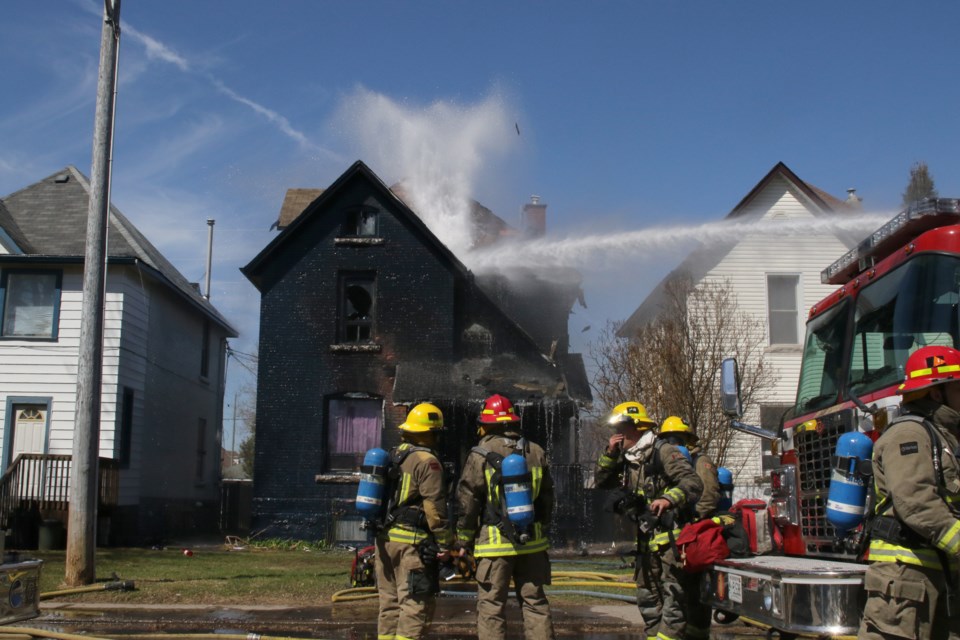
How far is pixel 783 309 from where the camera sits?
20188 mm

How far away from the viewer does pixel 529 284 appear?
21.5 m

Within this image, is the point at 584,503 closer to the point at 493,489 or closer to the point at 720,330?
the point at 720,330

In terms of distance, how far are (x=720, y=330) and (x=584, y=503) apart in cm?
421

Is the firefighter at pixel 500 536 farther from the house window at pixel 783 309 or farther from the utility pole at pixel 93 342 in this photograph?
the house window at pixel 783 309

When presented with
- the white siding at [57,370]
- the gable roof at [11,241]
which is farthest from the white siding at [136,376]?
the gable roof at [11,241]

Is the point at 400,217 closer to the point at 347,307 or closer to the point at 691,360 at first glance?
the point at 347,307

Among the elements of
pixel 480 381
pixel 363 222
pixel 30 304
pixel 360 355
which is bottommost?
pixel 480 381

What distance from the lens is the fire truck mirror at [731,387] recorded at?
6.83 m

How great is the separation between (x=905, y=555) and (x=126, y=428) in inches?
680

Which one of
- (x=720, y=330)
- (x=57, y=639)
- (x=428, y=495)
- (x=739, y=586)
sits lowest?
(x=57, y=639)

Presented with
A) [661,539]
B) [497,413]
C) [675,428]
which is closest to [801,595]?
[661,539]

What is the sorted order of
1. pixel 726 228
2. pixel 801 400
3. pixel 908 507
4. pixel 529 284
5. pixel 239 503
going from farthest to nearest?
pixel 239 503 < pixel 529 284 < pixel 726 228 < pixel 801 400 < pixel 908 507

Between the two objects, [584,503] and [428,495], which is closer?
[428,495]

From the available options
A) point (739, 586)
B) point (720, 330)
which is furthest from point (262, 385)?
point (739, 586)
